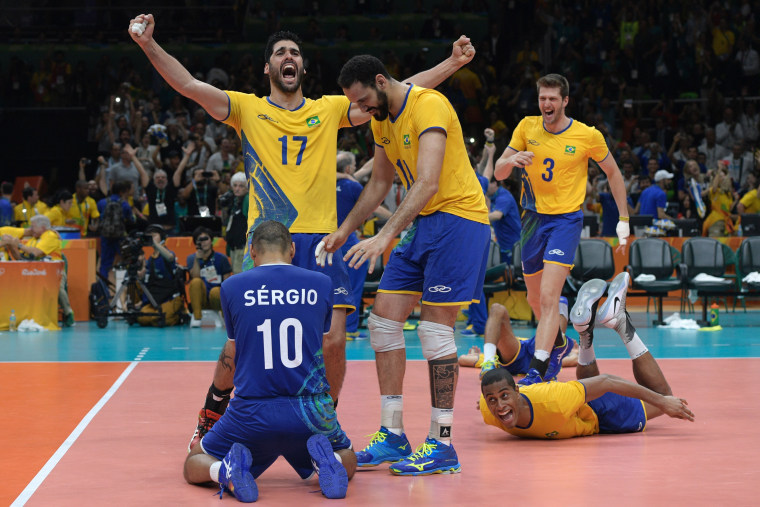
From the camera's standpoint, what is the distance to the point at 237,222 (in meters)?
14.4

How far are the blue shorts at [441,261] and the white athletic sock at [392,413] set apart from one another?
1.99 ft

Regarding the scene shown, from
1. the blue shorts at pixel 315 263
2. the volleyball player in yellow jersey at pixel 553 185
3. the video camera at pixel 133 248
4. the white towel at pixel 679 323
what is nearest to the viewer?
the blue shorts at pixel 315 263

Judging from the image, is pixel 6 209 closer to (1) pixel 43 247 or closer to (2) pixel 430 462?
(1) pixel 43 247

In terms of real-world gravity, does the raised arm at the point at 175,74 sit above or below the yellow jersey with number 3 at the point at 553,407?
above

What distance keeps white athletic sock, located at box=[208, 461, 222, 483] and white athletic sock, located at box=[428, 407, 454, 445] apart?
49.8 inches

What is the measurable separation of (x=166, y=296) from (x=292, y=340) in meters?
9.90

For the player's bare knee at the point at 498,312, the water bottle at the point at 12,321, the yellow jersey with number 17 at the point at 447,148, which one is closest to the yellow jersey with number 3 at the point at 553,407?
the yellow jersey with number 17 at the point at 447,148

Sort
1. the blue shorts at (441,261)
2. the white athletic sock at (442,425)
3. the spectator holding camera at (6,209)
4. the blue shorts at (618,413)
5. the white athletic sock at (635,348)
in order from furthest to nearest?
the spectator holding camera at (6,209) < the white athletic sock at (635,348) < the blue shorts at (618,413) < the blue shorts at (441,261) < the white athletic sock at (442,425)

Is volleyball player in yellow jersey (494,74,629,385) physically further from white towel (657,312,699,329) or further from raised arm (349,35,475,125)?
white towel (657,312,699,329)

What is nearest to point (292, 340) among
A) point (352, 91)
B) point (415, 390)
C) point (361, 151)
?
point (352, 91)

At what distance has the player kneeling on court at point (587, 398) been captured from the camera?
6199mm

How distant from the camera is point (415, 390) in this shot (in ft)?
28.2

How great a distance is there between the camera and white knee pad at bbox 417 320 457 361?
5.78 meters

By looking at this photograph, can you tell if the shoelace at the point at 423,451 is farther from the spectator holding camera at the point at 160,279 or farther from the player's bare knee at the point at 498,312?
the spectator holding camera at the point at 160,279
